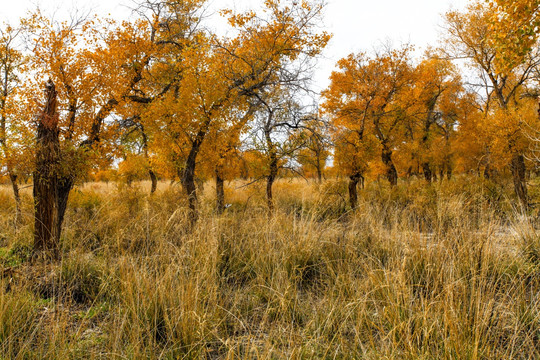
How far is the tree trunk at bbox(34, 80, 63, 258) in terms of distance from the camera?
482 centimetres

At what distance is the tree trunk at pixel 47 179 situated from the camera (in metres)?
4.82

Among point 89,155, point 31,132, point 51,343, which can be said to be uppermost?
point 31,132

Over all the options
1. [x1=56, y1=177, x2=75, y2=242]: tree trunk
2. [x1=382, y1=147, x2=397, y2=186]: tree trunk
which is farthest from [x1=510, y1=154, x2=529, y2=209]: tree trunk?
[x1=56, y1=177, x2=75, y2=242]: tree trunk

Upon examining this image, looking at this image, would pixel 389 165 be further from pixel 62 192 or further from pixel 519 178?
pixel 62 192

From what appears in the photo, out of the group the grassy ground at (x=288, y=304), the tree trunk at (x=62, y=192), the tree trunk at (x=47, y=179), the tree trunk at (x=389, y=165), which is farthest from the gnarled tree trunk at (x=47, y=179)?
the tree trunk at (x=389, y=165)

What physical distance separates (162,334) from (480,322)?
2.69 meters

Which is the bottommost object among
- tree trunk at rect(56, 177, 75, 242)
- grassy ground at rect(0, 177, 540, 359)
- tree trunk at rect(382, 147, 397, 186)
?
grassy ground at rect(0, 177, 540, 359)

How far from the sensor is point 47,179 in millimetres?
4852

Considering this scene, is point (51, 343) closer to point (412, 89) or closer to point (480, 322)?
point (480, 322)

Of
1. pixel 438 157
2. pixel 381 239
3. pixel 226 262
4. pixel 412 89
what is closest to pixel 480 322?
pixel 381 239

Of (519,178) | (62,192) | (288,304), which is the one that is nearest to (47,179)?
(62,192)

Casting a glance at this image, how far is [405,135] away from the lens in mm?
22156

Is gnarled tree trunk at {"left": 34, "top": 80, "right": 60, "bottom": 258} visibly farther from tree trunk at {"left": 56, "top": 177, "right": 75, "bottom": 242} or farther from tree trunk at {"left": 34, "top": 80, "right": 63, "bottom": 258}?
tree trunk at {"left": 56, "top": 177, "right": 75, "bottom": 242}

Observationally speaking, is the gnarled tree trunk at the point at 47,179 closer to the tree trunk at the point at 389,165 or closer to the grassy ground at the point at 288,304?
the grassy ground at the point at 288,304
